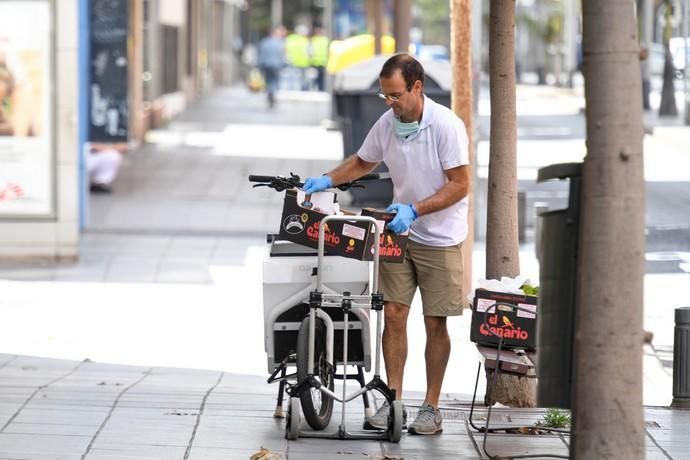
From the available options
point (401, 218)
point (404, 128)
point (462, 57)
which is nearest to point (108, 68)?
point (462, 57)

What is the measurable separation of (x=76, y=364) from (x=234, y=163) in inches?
527

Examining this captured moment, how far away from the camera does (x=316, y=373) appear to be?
6621 millimetres

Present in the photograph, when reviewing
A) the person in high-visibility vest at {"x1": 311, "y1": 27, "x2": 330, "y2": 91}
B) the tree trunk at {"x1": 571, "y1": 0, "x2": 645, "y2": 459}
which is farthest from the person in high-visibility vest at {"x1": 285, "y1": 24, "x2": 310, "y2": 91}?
the tree trunk at {"x1": 571, "y1": 0, "x2": 645, "y2": 459}

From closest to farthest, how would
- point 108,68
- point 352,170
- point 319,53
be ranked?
point 352,170, point 108,68, point 319,53

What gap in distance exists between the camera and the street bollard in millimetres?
8008

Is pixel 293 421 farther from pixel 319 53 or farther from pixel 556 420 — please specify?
pixel 319 53

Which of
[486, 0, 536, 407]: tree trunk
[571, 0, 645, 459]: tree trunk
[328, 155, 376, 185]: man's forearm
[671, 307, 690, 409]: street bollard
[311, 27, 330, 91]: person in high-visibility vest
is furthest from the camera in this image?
[311, 27, 330, 91]: person in high-visibility vest

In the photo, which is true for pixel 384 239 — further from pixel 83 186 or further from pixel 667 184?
pixel 667 184

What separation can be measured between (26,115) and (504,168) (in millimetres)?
6932

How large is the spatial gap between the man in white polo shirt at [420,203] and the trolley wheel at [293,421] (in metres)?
0.40

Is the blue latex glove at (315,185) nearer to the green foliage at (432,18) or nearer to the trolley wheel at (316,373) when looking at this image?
the trolley wheel at (316,373)

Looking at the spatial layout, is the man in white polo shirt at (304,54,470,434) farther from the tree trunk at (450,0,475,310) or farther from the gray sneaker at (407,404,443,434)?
the tree trunk at (450,0,475,310)

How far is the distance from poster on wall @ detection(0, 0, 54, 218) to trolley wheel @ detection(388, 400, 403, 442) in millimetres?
7779

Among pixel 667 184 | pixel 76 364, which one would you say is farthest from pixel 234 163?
pixel 76 364
